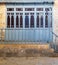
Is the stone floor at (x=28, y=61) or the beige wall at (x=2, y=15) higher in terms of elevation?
the beige wall at (x=2, y=15)

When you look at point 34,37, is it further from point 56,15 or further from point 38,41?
point 56,15

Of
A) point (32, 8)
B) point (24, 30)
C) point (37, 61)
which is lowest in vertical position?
point (37, 61)

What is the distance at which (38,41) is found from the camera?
720 inches

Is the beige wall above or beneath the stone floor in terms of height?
above

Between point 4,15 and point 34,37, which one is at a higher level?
point 4,15

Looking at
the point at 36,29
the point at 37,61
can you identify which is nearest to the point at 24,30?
the point at 36,29

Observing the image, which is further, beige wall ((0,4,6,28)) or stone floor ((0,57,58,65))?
beige wall ((0,4,6,28))

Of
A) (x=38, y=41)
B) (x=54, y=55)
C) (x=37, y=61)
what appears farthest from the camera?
(x=38, y=41)

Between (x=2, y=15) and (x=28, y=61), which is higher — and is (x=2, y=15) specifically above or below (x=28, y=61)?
above

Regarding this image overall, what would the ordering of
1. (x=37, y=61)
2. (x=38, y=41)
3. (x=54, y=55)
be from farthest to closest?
(x=38, y=41)
(x=54, y=55)
(x=37, y=61)

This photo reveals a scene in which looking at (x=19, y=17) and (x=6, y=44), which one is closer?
(x=6, y=44)

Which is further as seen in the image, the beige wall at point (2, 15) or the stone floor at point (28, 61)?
the beige wall at point (2, 15)

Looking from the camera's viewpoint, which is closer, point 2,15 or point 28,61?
point 28,61

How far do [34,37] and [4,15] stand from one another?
2.37 meters
